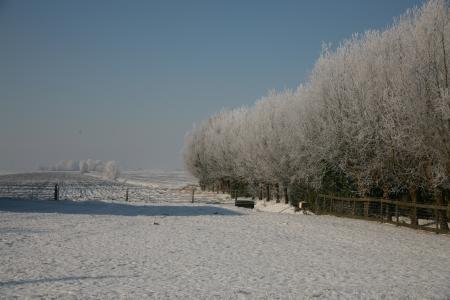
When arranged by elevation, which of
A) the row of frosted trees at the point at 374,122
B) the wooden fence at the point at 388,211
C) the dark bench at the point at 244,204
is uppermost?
the row of frosted trees at the point at 374,122

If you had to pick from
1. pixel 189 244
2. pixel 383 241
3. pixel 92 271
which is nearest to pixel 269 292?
pixel 92 271

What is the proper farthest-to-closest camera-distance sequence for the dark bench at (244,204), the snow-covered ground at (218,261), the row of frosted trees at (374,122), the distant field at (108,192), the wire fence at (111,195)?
the distant field at (108,192) → the wire fence at (111,195) → the dark bench at (244,204) → the row of frosted trees at (374,122) → the snow-covered ground at (218,261)

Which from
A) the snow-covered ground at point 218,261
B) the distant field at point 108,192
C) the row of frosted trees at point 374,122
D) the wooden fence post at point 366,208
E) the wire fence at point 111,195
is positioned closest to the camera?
the snow-covered ground at point 218,261

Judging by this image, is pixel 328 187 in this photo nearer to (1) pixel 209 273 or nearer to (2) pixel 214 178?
(1) pixel 209 273

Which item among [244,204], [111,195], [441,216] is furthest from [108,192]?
[441,216]

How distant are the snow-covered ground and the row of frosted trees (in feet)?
12.2

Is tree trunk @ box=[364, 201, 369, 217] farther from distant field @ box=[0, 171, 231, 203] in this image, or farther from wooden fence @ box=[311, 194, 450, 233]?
distant field @ box=[0, 171, 231, 203]

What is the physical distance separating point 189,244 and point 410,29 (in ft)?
52.2

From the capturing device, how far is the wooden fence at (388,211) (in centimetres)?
1971

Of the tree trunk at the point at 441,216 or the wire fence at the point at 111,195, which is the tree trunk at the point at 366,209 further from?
the wire fence at the point at 111,195

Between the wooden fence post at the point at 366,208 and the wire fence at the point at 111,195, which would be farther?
the wire fence at the point at 111,195

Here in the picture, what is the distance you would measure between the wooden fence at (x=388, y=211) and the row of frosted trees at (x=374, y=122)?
2.78 ft

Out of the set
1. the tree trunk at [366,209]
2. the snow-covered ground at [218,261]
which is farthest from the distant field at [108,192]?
the tree trunk at [366,209]

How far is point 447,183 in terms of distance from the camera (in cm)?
1938
